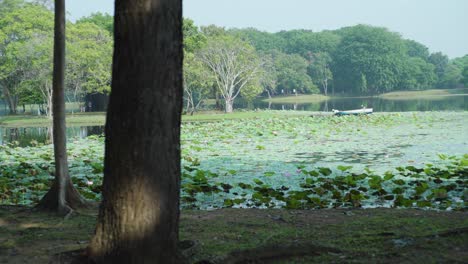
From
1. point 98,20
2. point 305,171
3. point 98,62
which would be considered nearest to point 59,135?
point 305,171

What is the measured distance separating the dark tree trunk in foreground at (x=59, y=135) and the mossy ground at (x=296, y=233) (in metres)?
0.21

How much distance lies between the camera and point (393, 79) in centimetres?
8138

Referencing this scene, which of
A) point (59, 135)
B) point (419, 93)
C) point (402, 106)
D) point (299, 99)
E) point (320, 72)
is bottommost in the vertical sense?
point (59, 135)

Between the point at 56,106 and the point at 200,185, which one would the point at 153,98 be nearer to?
the point at 56,106

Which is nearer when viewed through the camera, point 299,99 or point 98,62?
point 98,62

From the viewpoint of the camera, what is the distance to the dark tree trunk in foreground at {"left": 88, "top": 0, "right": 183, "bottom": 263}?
9.96 ft

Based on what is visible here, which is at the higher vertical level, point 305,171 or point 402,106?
point 402,106

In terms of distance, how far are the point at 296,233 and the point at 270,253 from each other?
0.84 meters

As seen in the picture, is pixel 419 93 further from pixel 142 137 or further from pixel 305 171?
pixel 142 137

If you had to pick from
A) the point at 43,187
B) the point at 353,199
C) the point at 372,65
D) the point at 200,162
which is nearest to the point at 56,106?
the point at 43,187

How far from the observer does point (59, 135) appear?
18.4 feet

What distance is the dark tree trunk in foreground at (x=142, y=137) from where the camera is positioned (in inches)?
120

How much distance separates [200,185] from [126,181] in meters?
4.12

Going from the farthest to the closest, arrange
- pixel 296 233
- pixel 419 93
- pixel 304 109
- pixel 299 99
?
1. pixel 419 93
2. pixel 299 99
3. pixel 304 109
4. pixel 296 233
